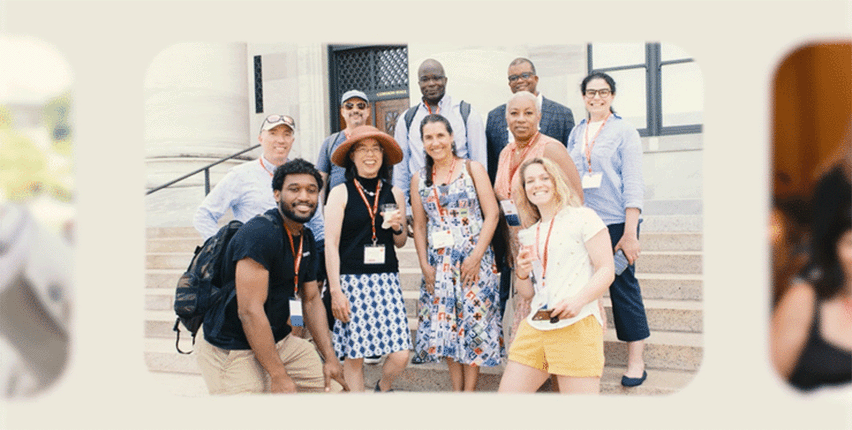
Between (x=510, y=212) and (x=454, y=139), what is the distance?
3.19ft

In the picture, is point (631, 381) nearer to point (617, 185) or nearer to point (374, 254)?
point (617, 185)

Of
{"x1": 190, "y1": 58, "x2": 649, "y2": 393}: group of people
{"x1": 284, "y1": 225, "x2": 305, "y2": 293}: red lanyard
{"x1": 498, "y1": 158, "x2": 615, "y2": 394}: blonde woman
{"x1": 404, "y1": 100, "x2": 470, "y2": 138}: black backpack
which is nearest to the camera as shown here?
{"x1": 498, "y1": 158, "x2": 615, "y2": 394}: blonde woman

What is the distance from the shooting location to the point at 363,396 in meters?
2.08

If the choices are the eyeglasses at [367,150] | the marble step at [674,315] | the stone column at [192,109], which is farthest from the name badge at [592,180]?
the stone column at [192,109]

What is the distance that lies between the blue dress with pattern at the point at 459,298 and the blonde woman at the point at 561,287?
0.48 metres

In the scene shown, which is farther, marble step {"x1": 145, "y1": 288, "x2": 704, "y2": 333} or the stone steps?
marble step {"x1": 145, "y1": 288, "x2": 704, "y2": 333}

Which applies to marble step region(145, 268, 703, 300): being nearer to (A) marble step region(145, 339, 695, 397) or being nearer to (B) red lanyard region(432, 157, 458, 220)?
(A) marble step region(145, 339, 695, 397)

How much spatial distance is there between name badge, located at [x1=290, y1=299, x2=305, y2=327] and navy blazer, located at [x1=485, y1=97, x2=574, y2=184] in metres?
1.77

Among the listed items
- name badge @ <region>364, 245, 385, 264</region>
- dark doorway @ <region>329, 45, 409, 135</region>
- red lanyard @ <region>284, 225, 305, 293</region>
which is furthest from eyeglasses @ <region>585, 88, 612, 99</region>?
dark doorway @ <region>329, 45, 409, 135</region>

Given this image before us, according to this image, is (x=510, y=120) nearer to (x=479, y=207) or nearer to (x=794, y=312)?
(x=479, y=207)

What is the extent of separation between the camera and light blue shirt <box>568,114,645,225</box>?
3178 mm

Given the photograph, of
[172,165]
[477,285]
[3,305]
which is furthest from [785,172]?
[172,165]

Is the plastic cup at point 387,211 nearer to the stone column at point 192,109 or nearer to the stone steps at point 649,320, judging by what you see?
the stone steps at point 649,320

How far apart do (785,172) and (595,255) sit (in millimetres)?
906
